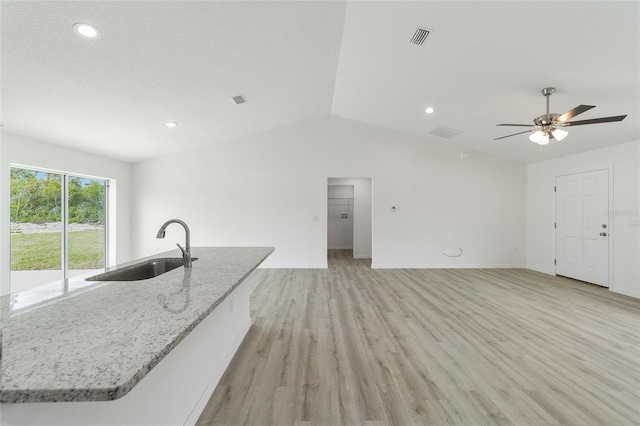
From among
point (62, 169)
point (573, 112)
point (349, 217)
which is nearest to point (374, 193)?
point (349, 217)

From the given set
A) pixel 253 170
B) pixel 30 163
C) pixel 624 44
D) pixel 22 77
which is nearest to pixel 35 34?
pixel 22 77

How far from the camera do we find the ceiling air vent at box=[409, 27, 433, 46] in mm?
2682

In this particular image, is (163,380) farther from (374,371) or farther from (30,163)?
(30,163)

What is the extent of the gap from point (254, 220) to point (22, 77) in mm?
3817

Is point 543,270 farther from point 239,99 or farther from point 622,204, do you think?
point 239,99

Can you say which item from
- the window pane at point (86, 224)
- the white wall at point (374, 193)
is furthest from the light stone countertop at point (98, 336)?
the window pane at point (86, 224)

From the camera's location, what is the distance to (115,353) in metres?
0.71

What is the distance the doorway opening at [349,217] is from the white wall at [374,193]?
1433 mm

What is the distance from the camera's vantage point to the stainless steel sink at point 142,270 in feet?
5.48

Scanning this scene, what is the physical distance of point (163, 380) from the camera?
3.97ft

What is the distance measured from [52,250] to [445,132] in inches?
291

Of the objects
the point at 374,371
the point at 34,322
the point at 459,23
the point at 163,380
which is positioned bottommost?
the point at 374,371

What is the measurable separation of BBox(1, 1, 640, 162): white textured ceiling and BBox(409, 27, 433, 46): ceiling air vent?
0.07 meters

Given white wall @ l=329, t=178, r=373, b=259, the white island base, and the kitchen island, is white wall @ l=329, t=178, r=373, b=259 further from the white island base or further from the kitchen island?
the kitchen island
